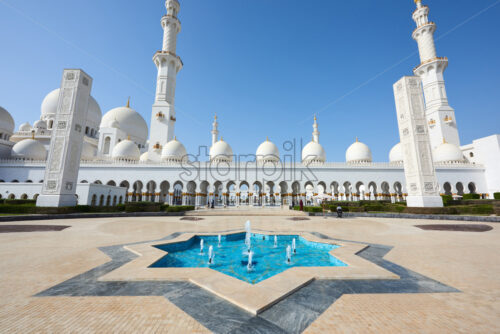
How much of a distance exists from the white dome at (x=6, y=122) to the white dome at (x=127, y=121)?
11437 millimetres

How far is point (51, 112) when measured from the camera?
31641 millimetres

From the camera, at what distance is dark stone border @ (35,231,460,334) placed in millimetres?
2158

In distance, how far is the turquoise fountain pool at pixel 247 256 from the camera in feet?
15.6

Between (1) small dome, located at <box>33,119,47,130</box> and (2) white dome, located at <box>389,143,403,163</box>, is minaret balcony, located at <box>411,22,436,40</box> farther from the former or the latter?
(1) small dome, located at <box>33,119,47,130</box>

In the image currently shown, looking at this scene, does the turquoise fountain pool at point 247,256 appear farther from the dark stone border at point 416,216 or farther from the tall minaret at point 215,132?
the tall minaret at point 215,132

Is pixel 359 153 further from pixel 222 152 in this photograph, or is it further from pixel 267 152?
pixel 222 152

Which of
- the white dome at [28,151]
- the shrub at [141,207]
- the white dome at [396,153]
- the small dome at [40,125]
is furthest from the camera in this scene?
the small dome at [40,125]

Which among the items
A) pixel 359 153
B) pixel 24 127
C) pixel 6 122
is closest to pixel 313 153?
pixel 359 153

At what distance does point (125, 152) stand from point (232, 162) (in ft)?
46.6

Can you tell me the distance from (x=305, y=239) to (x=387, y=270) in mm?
3449

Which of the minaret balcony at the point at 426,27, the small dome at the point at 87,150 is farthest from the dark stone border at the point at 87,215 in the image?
the minaret balcony at the point at 426,27

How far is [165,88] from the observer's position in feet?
97.4

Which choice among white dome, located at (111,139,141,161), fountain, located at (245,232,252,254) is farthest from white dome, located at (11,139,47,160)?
fountain, located at (245,232,252,254)

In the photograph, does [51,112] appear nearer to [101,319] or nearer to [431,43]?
[101,319]
